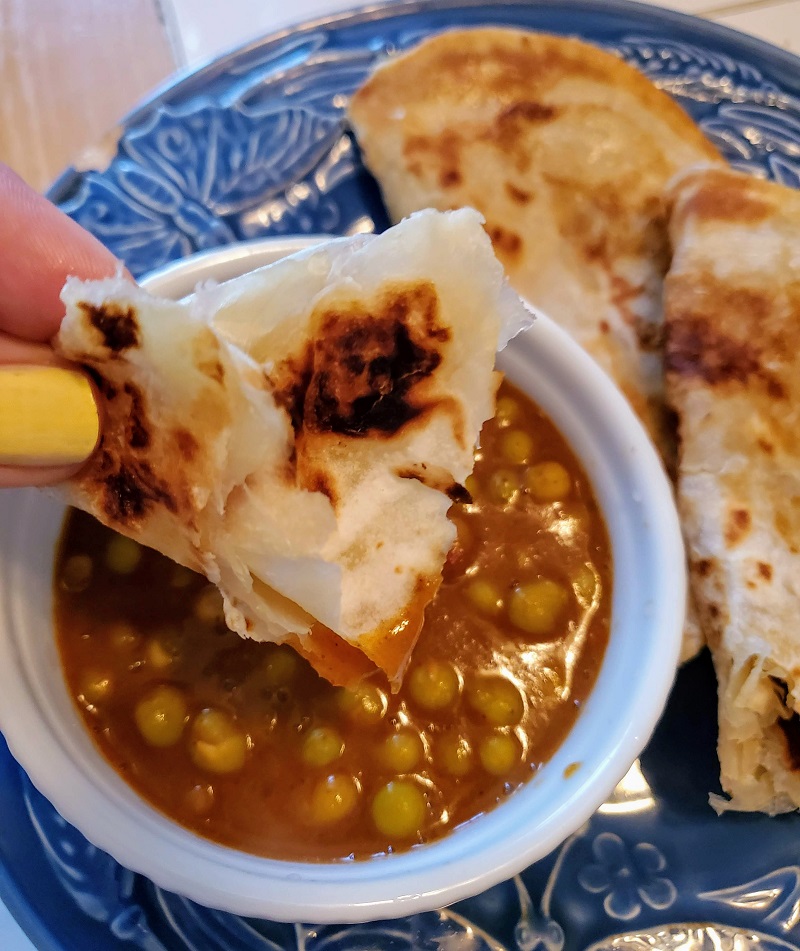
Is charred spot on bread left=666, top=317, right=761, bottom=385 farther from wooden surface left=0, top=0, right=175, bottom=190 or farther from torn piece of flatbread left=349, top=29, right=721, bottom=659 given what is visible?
wooden surface left=0, top=0, right=175, bottom=190

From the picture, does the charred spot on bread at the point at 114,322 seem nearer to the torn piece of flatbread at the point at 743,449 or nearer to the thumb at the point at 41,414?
the thumb at the point at 41,414

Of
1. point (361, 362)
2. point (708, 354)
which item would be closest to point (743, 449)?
point (708, 354)

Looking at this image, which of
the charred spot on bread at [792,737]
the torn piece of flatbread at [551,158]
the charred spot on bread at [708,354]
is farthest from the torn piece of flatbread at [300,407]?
the charred spot on bread at [792,737]

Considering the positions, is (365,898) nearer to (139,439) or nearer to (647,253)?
(139,439)

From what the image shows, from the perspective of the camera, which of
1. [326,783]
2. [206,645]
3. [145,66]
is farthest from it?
[145,66]

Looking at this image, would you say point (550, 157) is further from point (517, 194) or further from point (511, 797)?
point (511, 797)

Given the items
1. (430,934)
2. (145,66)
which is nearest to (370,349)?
(430,934)
